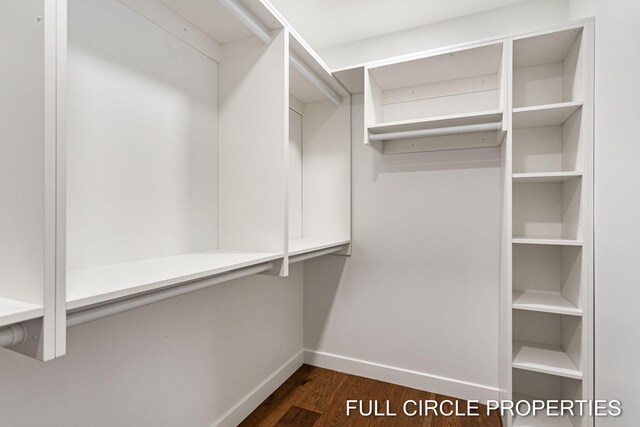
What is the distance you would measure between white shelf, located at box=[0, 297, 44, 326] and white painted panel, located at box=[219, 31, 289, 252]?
900mm

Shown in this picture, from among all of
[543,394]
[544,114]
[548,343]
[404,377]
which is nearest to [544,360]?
[548,343]

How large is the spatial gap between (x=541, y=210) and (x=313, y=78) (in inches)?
60.3

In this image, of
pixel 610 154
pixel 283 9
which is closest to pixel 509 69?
pixel 610 154

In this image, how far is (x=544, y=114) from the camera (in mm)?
1610

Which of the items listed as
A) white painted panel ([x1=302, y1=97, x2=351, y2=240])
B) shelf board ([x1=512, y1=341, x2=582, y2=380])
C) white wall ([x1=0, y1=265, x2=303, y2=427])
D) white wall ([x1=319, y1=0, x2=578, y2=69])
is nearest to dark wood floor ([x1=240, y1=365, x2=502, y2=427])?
white wall ([x1=0, y1=265, x2=303, y2=427])

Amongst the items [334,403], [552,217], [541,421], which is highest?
[552,217]

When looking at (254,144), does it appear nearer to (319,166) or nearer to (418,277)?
(319,166)

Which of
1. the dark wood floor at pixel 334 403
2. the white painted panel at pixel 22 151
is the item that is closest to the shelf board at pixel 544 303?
the dark wood floor at pixel 334 403

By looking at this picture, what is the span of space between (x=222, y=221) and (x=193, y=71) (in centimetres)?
70

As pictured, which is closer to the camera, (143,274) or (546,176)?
(143,274)

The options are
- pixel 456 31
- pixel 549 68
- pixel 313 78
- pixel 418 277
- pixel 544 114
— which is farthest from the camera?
pixel 418 277

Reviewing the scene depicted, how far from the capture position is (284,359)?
2.26m

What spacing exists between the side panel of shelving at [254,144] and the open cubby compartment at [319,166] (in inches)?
28.0

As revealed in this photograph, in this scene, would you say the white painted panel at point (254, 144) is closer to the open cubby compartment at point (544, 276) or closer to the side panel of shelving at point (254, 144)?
the side panel of shelving at point (254, 144)
